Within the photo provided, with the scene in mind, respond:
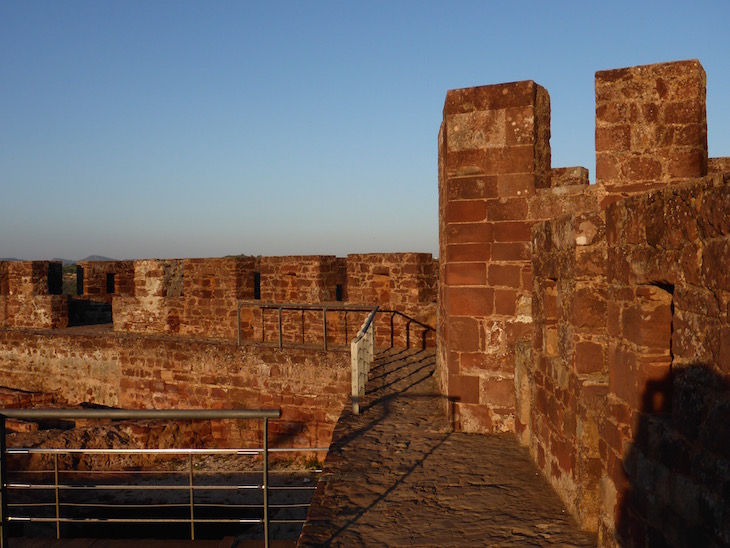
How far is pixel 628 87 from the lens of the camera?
18.5 feet

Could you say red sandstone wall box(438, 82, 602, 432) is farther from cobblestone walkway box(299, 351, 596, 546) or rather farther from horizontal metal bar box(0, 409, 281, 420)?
horizontal metal bar box(0, 409, 281, 420)

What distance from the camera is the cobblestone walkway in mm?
4008

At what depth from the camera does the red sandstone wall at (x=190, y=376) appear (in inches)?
405

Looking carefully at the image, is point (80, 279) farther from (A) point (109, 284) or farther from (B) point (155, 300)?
(B) point (155, 300)

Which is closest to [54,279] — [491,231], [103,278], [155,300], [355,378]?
[103,278]

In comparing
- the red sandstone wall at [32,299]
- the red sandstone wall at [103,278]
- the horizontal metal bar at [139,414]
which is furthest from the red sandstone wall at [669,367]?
the red sandstone wall at [103,278]

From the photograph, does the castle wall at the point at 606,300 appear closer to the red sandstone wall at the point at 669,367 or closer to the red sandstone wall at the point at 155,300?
the red sandstone wall at the point at 669,367

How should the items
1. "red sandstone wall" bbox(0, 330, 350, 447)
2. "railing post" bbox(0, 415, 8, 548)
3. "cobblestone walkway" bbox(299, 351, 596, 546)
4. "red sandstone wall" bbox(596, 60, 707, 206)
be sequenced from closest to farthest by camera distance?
"railing post" bbox(0, 415, 8, 548), "cobblestone walkway" bbox(299, 351, 596, 546), "red sandstone wall" bbox(596, 60, 707, 206), "red sandstone wall" bbox(0, 330, 350, 447)

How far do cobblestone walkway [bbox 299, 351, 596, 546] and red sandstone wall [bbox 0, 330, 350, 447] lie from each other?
336cm

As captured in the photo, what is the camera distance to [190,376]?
11680mm

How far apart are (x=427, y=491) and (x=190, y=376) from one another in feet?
25.8

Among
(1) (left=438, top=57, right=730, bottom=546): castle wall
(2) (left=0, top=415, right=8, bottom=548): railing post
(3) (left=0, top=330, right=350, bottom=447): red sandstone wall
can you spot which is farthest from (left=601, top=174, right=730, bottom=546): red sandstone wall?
(3) (left=0, top=330, right=350, bottom=447): red sandstone wall

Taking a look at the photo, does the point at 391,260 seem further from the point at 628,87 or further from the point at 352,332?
the point at 628,87

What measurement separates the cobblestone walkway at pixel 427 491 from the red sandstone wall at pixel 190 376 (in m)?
3.36
